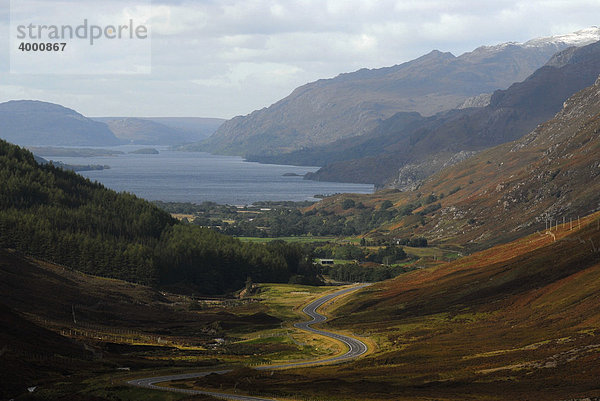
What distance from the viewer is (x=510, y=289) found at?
157m

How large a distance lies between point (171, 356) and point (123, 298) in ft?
214

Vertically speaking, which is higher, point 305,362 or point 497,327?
point 497,327

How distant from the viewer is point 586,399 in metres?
72.9

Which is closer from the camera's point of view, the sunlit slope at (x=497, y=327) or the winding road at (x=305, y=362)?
the winding road at (x=305, y=362)

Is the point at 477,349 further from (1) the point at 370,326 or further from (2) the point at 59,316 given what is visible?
(2) the point at 59,316

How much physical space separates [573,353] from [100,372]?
58.9 m

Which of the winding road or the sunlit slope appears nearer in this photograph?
the winding road

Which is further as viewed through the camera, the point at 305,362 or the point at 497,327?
the point at 497,327

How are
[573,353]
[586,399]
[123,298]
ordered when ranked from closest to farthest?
1. [586,399]
2. [573,353]
3. [123,298]

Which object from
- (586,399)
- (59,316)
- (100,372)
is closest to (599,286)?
(586,399)

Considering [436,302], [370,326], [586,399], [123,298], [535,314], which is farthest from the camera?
[123,298]

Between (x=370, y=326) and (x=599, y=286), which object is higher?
(x=599, y=286)

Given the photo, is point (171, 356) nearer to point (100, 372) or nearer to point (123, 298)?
point (100, 372)

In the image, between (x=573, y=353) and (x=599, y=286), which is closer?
(x=573, y=353)
